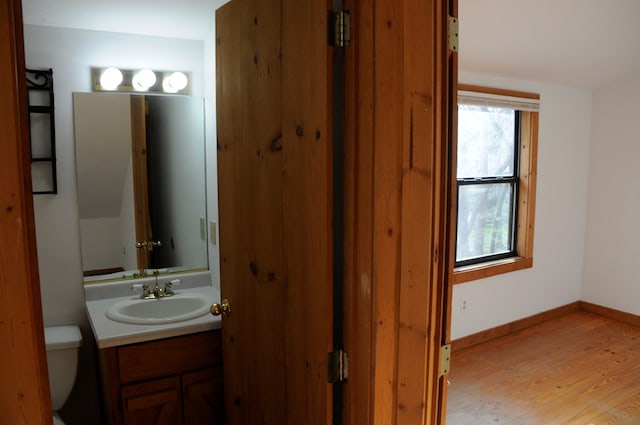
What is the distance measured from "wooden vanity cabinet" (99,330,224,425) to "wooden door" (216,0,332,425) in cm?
20

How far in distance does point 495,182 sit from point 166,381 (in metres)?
3.07

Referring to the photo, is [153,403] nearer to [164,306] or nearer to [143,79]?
[164,306]

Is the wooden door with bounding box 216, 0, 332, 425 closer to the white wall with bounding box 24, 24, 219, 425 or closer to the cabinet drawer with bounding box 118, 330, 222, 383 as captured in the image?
the cabinet drawer with bounding box 118, 330, 222, 383

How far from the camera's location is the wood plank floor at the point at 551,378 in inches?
112

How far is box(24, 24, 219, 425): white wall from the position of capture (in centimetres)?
225

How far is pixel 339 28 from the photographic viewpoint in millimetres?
1341

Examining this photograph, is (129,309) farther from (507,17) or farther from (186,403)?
(507,17)

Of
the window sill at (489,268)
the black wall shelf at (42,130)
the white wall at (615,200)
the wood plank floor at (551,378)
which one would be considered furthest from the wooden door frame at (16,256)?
the white wall at (615,200)

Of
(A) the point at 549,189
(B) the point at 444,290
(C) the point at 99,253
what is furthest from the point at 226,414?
(A) the point at 549,189

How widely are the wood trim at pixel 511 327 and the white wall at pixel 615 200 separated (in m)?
0.30

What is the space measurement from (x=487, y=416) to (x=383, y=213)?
2.11m

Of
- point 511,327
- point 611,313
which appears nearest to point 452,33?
point 511,327

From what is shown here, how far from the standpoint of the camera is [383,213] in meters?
1.29

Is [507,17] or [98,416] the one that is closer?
[98,416]
